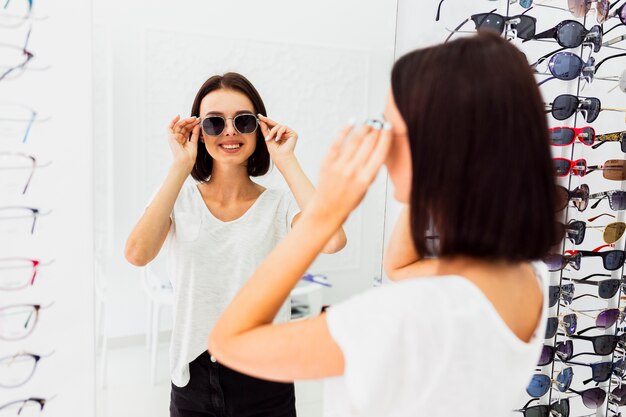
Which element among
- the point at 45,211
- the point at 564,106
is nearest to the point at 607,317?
the point at 564,106

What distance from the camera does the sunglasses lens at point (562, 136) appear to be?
1438mm

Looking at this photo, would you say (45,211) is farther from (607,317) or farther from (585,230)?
(607,317)

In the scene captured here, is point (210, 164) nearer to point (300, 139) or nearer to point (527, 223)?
point (300, 139)

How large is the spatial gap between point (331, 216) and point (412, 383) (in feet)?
0.74

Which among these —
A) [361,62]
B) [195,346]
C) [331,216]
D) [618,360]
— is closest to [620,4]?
[361,62]

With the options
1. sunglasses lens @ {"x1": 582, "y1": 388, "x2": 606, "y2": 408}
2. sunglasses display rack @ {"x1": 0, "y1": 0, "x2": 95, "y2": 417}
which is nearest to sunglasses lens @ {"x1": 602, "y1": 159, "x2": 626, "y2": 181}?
sunglasses lens @ {"x1": 582, "y1": 388, "x2": 606, "y2": 408}

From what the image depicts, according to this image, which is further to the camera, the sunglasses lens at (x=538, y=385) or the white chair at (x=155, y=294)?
the sunglasses lens at (x=538, y=385)

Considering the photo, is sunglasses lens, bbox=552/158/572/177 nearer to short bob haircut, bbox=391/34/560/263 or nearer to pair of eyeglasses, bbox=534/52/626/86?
pair of eyeglasses, bbox=534/52/626/86

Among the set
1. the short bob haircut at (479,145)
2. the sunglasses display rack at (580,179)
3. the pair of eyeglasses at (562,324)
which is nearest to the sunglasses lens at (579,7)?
the sunglasses display rack at (580,179)

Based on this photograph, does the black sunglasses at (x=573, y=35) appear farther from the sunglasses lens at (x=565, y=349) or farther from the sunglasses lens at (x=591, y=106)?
the sunglasses lens at (x=565, y=349)

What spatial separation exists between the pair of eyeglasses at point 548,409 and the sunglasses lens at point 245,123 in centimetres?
121

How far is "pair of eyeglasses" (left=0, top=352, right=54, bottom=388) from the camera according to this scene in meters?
1.01

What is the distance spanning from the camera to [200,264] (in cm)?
108

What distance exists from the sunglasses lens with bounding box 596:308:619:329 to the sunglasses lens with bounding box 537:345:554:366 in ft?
0.68
